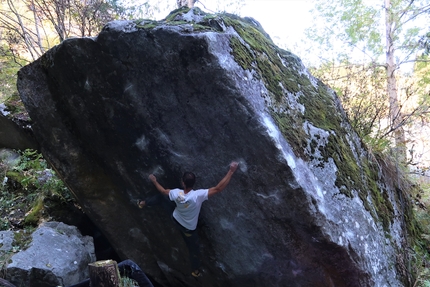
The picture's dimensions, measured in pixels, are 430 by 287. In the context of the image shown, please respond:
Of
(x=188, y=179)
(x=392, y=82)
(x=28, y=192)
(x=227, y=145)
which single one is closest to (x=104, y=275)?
(x=188, y=179)

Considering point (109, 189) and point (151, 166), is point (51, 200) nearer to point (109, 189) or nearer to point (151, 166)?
point (109, 189)

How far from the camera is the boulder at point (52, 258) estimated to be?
4434 millimetres

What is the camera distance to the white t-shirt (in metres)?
3.84

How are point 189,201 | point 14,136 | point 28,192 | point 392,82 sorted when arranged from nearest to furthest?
point 189,201
point 28,192
point 14,136
point 392,82

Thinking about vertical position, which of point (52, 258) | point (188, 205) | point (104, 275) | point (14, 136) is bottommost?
point (52, 258)

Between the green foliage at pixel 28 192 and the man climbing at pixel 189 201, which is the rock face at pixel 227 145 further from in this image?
the green foliage at pixel 28 192

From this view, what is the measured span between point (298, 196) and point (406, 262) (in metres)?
2.58

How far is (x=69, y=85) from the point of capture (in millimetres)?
4754

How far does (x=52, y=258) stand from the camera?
478 cm

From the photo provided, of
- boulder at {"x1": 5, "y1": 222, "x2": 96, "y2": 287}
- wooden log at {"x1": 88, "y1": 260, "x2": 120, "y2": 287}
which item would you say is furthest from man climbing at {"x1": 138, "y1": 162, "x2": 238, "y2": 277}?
boulder at {"x1": 5, "y1": 222, "x2": 96, "y2": 287}

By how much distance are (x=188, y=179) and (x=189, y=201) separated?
11.6 inches

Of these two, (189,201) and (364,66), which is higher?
(364,66)

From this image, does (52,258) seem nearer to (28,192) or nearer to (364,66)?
(28,192)

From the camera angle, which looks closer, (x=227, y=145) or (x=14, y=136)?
(x=227, y=145)
